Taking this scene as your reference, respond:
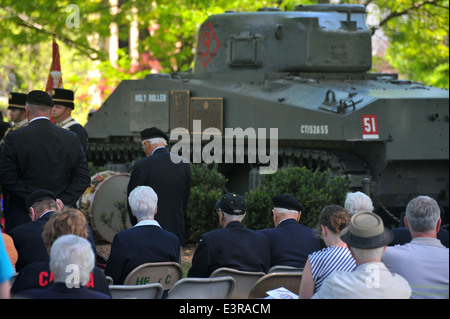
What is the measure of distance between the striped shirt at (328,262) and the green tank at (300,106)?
24.4 ft

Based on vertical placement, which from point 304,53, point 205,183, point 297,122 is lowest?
point 205,183

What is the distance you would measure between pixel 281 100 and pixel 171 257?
7.82 m

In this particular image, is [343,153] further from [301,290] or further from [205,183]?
[301,290]

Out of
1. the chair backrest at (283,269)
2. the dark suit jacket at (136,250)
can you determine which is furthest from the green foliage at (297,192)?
the chair backrest at (283,269)

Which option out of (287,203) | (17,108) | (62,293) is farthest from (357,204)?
(17,108)

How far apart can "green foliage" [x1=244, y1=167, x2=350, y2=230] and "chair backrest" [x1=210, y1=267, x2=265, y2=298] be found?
Result: 597cm

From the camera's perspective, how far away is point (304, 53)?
1552cm

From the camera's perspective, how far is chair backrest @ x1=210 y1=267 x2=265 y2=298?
663 cm

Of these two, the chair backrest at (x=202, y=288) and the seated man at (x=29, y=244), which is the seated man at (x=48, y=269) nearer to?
the chair backrest at (x=202, y=288)

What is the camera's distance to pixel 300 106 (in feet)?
46.8

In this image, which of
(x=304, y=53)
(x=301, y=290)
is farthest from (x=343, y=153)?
(x=301, y=290)

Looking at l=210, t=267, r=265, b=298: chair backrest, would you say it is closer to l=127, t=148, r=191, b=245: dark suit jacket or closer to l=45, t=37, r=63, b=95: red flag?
l=127, t=148, r=191, b=245: dark suit jacket

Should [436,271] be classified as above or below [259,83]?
below

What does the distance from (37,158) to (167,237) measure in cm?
197
